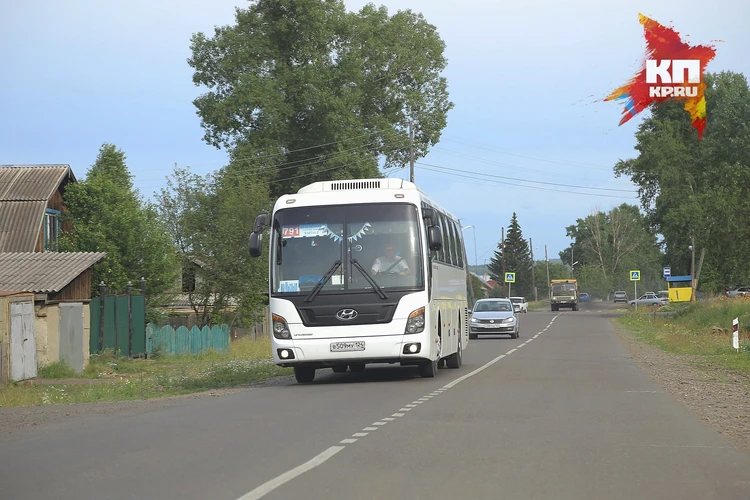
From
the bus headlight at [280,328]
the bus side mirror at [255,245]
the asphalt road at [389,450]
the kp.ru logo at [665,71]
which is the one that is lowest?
the asphalt road at [389,450]

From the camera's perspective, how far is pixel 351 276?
18422mm

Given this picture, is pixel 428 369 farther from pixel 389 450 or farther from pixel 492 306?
pixel 492 306

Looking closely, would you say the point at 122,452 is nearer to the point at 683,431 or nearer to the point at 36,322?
the point at 683,431

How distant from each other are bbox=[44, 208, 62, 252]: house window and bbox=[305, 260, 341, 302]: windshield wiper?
90.4ft

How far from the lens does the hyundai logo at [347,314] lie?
18.2 m

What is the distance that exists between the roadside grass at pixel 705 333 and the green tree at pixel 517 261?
85.6 meters

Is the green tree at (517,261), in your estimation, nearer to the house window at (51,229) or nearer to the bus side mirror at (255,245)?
the house window at (51,229)

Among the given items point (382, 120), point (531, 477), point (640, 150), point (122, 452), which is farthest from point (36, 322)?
point (640, 150)

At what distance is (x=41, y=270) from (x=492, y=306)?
19831 mm

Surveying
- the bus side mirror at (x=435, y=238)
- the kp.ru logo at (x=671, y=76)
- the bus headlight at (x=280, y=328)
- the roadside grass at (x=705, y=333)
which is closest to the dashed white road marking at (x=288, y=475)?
the bus headlight at (x=280, y=328)

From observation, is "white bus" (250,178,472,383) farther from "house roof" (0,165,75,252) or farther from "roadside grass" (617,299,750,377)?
"house roof" (0,165,75,252)

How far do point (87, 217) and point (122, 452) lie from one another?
120ft

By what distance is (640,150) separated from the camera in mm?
73438

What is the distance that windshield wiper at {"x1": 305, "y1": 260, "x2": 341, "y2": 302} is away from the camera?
59.9ft
